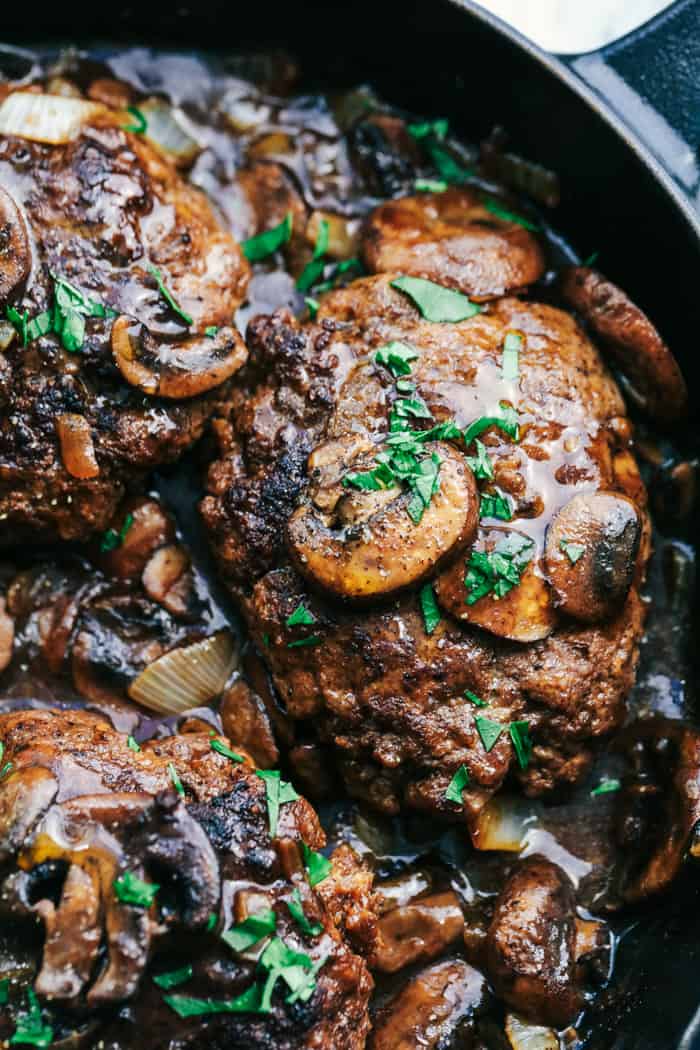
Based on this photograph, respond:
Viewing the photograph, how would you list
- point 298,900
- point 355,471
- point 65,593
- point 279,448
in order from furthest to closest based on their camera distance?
point 65,593 < point 279,448 < point 355,471 < point 298,900

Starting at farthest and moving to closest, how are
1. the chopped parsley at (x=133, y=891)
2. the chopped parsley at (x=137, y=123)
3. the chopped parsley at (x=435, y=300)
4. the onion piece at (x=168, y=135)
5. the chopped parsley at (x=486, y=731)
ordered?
the onion piece at (x=168, y=135)
the chopped parsley at (x=137, y=123)
the chopped parsley at (x=435, y=300)
the chopped parsley at (x=486, y=731)
the chopped parsley at (x=133, y=891)

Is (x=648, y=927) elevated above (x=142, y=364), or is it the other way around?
(x=142, y=364)

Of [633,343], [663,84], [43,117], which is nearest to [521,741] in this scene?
[633,343]

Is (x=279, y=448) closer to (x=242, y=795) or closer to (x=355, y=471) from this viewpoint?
(x=355, y=471)

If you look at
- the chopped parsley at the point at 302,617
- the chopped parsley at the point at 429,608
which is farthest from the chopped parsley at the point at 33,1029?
the chopped parsley at the point at 429,608

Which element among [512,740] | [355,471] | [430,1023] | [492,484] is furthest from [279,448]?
[430,1023]

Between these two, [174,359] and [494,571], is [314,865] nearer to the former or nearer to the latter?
[494,571]

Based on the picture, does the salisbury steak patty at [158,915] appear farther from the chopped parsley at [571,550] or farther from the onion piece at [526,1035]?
the chopped parsley at [571,550]
